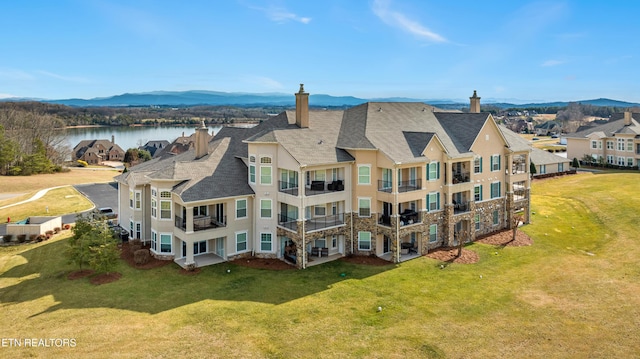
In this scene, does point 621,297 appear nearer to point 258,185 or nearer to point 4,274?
point 258,185

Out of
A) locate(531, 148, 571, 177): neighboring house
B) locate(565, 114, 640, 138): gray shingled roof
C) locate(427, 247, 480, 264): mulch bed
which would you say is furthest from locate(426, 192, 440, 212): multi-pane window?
locate(565, 114, 640, 138): gray shingled roof

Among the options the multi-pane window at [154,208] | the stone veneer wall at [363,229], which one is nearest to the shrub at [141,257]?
the multi-pane window at [154,208]

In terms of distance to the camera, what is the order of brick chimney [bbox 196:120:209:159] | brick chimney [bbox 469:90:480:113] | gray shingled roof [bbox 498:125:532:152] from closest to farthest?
1. brick chimney [bbox 196:120:209:159]
2. gray shingled roof [bbox 498:125:532:152]
3. brick chimney [bbox 469:90:480:113]

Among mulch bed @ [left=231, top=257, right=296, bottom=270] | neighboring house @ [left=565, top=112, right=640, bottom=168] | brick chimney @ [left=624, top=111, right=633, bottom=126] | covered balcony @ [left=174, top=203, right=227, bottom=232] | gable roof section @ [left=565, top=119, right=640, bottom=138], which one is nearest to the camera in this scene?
mulch bed @ [left=231, top=257, right=296, bottom=270]

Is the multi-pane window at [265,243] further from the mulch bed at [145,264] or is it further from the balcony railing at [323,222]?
the mulch bed at [145,264]

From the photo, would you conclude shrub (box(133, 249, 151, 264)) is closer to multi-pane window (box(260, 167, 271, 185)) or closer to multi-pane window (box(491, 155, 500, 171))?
multi-pane window (box(260, 167, 271, 185))

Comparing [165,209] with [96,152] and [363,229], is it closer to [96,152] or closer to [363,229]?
[363,229]

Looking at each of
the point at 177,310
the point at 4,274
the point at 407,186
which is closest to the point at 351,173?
the point at 407,186
